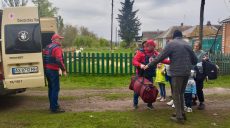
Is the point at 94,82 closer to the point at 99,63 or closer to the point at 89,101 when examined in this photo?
the point at 99,63

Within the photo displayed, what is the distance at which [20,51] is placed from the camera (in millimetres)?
8125

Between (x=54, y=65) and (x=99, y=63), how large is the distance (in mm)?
8223

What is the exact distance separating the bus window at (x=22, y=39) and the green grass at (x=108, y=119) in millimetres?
1529

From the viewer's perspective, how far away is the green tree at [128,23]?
74375mm

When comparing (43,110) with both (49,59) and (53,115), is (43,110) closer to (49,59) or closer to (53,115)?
(53,115)

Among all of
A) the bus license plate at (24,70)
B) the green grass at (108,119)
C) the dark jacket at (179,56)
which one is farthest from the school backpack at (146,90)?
the bus license plate at (24,70)

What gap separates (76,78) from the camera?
15.5m

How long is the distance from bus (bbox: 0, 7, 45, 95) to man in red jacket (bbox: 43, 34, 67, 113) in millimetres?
210

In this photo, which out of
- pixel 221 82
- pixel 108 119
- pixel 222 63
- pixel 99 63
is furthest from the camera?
pixel 222 63

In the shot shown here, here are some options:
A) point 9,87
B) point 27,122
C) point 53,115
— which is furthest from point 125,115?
point 9,87

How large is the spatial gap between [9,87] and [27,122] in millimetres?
1130

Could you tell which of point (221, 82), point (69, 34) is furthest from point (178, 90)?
point (69, 34)

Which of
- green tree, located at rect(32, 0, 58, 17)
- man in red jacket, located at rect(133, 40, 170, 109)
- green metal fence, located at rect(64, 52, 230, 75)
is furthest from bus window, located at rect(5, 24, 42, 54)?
green tree, located at rect(32, 0, 58, 17)

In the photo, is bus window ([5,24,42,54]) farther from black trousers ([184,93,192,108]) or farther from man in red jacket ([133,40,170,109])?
black trousers ([184,93,192,108])
